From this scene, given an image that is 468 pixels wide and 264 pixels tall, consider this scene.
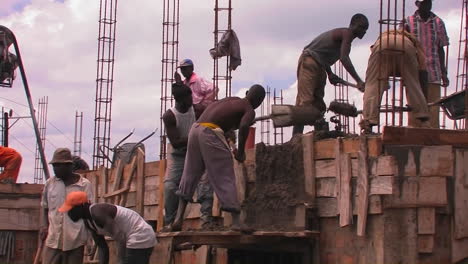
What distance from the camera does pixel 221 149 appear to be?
347 inches

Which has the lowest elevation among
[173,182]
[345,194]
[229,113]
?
[345,194]

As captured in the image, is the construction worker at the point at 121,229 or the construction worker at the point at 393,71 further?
the construction worker at the point at 393,71

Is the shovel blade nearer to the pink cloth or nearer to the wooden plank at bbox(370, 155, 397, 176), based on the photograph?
the pink cloth

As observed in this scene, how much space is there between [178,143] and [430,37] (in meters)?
3.92

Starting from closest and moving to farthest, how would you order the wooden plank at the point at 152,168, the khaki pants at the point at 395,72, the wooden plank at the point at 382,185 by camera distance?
the wooden plank at the point at 382,185 → the khaki pants at the point at 395,72 → the wooden plank at the point at 152,168

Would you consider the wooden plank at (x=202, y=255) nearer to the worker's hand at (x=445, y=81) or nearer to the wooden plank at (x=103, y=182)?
the wooden plank at (x=103, y=182)

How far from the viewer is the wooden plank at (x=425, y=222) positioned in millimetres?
8672

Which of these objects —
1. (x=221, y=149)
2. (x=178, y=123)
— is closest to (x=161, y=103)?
(x=178, y=123)

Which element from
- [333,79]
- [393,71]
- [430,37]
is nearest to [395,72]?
[393,71]

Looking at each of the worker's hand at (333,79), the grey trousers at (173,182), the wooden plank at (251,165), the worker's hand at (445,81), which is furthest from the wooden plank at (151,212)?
the worker's hand at (445,81)

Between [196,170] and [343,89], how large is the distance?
18.2ft

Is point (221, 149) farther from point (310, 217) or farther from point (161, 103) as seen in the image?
point (161, 103)

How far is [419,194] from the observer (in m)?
8.70

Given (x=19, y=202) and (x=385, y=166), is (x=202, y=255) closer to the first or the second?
(x=385, y=166)
